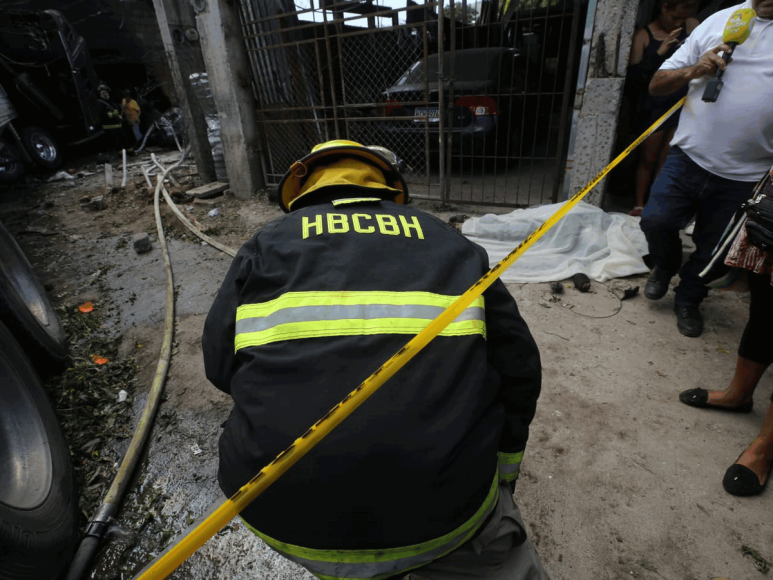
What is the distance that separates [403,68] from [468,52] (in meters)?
0.89

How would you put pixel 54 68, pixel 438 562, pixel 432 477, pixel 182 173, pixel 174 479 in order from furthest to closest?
pixel 54 68 → pixel 182 173 → pixel 174 479 → pixel 438 562 → pixel 432 477

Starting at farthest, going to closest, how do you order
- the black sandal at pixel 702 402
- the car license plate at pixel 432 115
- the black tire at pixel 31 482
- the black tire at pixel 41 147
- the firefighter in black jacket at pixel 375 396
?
the black tire at pixel 41 147
the car license plate at pixel 432 115
the black sandal at pixel 702 402
the black tire at pixel 31 482
the firefighter in black jacket at pixel 375 396

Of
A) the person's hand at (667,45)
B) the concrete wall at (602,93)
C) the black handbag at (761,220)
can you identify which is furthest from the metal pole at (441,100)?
the black handbag at (761,220)

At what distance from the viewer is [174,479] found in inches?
82.1

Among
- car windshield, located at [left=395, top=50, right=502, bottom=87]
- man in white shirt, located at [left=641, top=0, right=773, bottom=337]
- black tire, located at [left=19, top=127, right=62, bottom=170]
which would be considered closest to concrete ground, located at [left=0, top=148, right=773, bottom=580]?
man in white shirt, located at [left=641, top=0, right=773, bottom=337]

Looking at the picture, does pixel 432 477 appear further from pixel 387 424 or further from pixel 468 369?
pixel 468 369

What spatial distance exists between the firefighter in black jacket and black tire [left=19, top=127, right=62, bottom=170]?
9544mm

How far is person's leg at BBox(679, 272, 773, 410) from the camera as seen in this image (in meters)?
1.87

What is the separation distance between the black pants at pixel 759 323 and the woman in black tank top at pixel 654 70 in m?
2.56

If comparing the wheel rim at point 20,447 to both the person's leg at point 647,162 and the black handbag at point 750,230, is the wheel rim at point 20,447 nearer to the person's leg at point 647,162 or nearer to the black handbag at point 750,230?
the black handbag at point 750,230

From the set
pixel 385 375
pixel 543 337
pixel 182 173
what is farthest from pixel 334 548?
pixel 182 173

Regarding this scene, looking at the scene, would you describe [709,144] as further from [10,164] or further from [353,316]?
[10,164]

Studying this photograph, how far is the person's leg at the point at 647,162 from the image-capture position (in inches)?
163

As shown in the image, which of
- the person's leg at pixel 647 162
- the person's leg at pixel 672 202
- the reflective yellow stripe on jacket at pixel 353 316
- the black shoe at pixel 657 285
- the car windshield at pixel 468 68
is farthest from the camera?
the car windshield at pixel 468 68
